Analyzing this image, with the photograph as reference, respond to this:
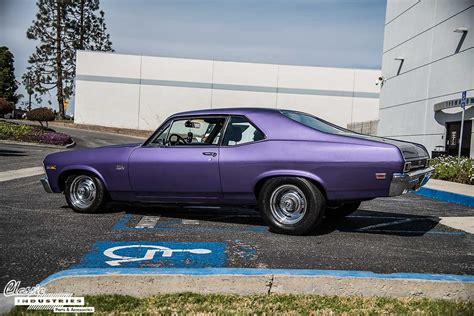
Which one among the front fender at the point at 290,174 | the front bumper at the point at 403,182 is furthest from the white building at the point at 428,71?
the front fender at the point at 290,174

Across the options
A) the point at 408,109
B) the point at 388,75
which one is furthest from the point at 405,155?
the point at 388,75

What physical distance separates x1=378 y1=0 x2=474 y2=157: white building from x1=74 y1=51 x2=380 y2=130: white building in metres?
17.8

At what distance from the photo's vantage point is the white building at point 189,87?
4291 cm

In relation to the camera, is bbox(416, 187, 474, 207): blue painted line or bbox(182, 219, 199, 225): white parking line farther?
bbox(416, 187, 474, 207): blue painted line

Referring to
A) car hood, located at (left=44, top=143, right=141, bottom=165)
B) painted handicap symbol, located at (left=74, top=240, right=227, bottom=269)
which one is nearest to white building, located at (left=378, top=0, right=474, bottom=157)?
car hood, located at (left=44, top=143, right=141, bottom=165)

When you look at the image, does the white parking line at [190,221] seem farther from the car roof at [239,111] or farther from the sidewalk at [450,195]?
the sidewalk at [450,195]

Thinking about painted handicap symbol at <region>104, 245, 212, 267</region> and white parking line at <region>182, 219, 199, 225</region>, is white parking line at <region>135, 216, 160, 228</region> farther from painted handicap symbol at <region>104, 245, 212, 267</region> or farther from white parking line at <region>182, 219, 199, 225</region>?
painted handicap symbol at <region>104, 245, 212, 267</region>

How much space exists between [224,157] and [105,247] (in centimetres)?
176

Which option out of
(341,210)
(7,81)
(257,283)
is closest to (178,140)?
(341,210)

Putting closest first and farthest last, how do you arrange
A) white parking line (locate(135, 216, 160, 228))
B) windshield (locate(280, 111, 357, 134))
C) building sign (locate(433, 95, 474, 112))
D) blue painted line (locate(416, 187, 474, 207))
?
windshield (locate(280, 111, 357, 134)) → white parking line (locate(135, 216, 160, 228)) → blue painted line (locate(416, 187, 474, 207)) → building sign (locate(433, 95, 474, 112))

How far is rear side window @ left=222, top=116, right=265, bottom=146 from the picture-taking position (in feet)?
19.4

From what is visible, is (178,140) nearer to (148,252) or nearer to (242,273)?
(148,252)

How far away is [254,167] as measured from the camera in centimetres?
574

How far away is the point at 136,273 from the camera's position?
3.61 meters
